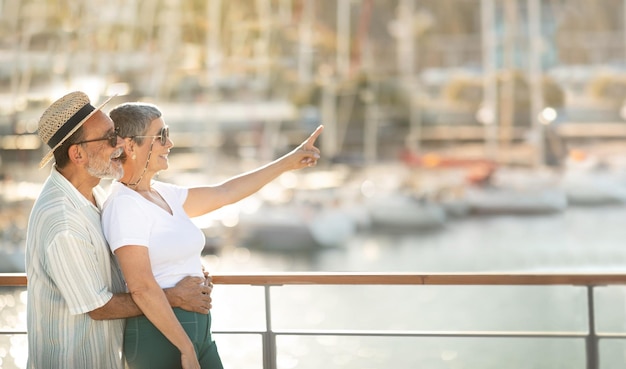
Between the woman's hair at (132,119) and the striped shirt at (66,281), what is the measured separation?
0.22m

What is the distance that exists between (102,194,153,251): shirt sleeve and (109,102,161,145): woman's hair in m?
0.18

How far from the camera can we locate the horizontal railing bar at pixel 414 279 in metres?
3.13

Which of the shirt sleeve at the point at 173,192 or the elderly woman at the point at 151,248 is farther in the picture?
the shirt sleeve at the point at 173,192

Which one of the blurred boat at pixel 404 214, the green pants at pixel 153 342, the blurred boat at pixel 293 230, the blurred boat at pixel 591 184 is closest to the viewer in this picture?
the green pants at pixel 153 342

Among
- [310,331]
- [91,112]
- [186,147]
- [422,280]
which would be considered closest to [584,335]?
[422,280]

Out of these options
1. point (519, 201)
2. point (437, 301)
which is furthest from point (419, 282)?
point (519, 201)

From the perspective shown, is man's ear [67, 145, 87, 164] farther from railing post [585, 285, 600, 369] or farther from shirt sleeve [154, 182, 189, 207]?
railing post [585, 285, 600, 369]

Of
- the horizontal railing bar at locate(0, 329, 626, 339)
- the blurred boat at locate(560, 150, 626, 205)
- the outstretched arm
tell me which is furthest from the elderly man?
the blurred boat at locate(560, 150, 626, 205)

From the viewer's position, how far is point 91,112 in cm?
253

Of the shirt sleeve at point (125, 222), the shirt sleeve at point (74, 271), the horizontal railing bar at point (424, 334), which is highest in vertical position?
the shirt sleeve at point (125, 222)

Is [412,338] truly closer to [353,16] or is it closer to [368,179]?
[368,179]

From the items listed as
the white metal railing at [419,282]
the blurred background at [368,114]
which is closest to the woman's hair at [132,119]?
the white metal railing at [419,282]

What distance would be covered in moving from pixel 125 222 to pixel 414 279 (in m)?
1.09

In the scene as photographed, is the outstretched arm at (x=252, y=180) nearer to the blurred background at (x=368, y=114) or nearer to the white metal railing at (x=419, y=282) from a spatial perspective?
the white metal railing at (x=419, y=282)
